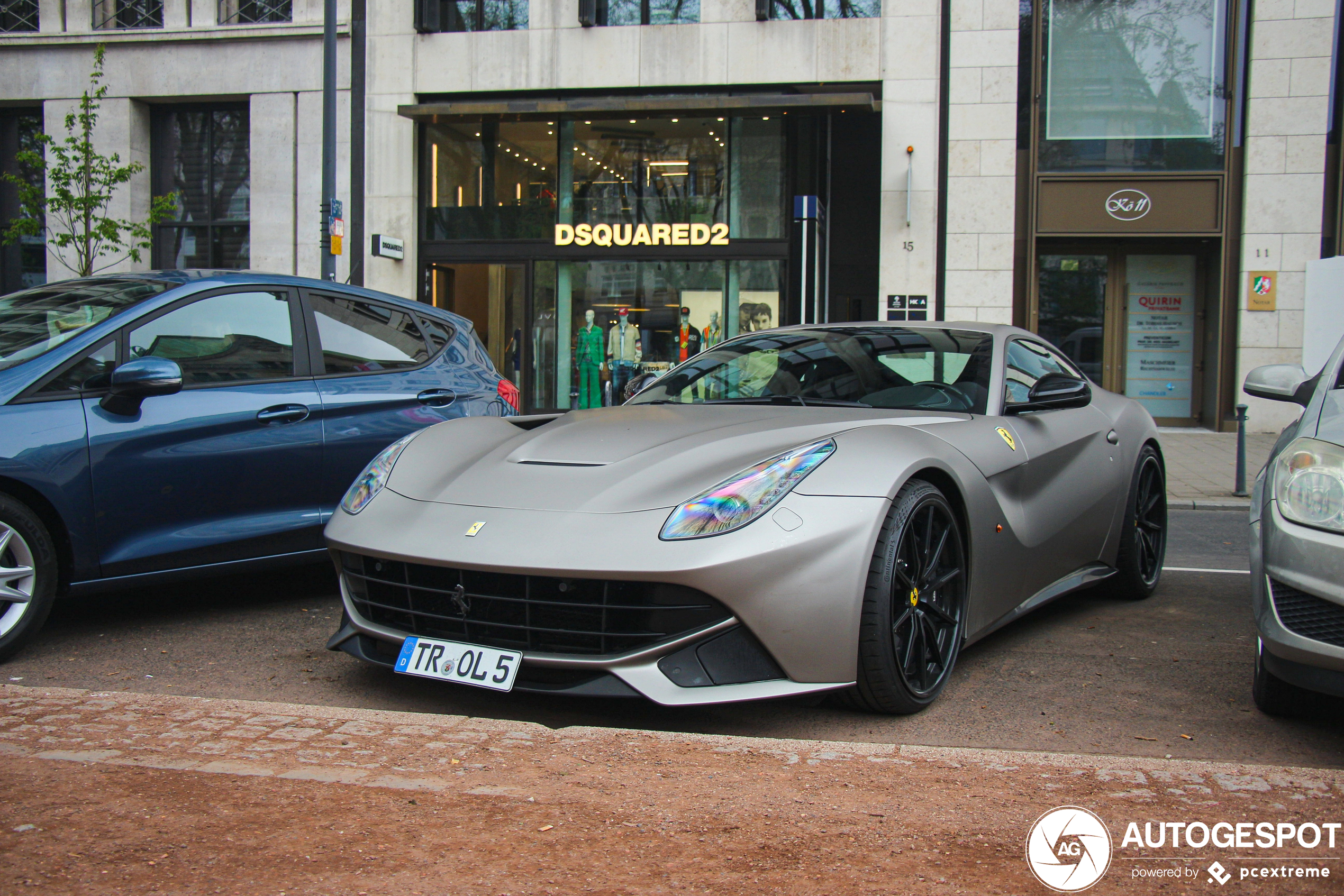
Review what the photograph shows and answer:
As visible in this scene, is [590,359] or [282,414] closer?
[282,414]

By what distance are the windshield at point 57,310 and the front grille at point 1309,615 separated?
4.39 meters

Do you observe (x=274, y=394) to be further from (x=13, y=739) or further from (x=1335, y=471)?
(x=1335, y=471)

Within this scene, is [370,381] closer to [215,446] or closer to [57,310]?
[215,446]

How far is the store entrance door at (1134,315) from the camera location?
715 inches

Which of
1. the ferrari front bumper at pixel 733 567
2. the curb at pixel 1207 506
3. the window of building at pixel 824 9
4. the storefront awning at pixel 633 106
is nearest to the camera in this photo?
the ferrari front bumper at pixel 733 567

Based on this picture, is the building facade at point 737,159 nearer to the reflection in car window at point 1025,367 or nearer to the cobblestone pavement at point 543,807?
the reflection in car window at point 1025,367

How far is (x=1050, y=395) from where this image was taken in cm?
449

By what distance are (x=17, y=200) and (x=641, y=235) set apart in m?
11.6

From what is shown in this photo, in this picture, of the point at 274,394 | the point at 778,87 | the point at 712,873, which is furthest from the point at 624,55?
the point at 712,873

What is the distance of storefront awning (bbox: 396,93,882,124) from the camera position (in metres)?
17.0

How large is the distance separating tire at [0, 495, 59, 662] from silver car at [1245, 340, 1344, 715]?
4.13 m

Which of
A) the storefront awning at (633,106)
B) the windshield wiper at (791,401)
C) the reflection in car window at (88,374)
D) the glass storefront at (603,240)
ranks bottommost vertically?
the windshield wiper at (791,401)

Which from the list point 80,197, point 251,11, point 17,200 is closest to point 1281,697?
point 80,197

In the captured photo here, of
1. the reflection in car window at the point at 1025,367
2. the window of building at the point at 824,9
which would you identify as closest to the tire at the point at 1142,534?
the reflection in car window at the point at 1025,367
